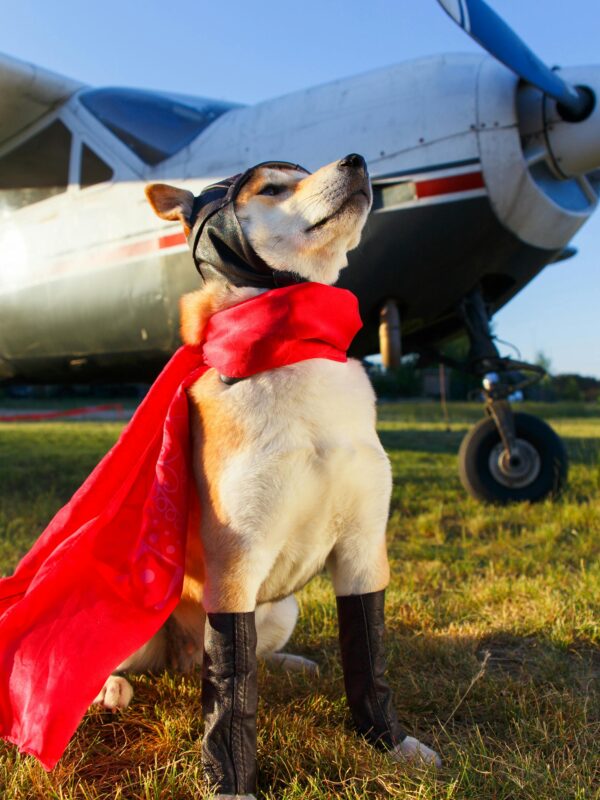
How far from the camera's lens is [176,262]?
3666 millimetres

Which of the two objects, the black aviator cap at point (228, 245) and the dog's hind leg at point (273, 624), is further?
the dog's hind leg at point (273, 624)

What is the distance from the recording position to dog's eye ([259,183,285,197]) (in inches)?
54.2

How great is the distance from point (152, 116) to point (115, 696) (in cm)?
351

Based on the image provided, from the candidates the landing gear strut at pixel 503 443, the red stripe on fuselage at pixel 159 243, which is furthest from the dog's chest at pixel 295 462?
the landing gear strut at pixel 503 443

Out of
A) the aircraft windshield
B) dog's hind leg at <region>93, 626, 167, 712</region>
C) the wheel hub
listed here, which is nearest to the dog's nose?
dog's hind leg at <region>93, 626, 167, 712</region>

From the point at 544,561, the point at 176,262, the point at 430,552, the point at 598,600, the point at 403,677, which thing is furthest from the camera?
the point at 176,262

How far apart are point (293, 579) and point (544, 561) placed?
2.03m

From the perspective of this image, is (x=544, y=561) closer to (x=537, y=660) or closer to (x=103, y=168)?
(x=537, y=660)

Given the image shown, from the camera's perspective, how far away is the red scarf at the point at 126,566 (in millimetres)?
1314

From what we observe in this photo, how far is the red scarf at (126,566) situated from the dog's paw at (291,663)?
24.5 inches

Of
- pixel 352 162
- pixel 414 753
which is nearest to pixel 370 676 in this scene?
pixel 414 753

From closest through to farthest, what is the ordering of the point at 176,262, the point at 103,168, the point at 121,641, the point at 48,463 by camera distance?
the point at 121,641 < the point at 176,262 < the point at 103,168 < the point at 48,463

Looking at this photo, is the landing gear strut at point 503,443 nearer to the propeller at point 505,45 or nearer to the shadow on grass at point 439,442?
the propeller at point 505,45

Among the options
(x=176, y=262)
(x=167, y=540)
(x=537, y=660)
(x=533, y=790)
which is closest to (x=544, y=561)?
(x=537, y=660)
